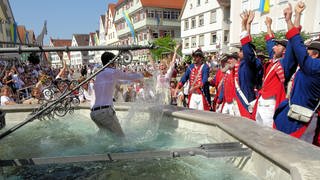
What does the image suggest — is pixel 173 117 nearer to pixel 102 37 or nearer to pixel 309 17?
pixel 309 17

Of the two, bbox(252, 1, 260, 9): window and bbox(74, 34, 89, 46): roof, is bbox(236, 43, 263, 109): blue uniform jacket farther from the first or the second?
bbox(74, 34, 89, 46): roof

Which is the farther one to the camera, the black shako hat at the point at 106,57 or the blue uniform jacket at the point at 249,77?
the blue uniform jacket at the point at 249,77


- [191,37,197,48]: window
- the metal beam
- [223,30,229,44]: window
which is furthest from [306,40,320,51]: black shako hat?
[191,37,197,48]: window

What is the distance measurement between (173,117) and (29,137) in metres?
2.40

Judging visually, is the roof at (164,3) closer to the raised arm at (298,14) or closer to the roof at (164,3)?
the roof at (164,3)

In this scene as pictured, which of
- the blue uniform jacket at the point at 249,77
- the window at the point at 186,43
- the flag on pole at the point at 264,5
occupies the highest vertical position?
the flag on pole at the point at 264,5

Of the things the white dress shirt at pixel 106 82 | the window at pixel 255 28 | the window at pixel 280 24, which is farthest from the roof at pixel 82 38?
the white dress shirt at pixel 106 82

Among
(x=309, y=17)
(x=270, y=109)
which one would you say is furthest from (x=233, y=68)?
(x=309, y=17)

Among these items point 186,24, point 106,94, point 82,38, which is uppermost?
point 82,38

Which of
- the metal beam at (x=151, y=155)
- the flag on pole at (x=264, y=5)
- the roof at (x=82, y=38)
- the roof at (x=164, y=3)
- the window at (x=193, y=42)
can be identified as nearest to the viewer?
the metal beam at (x=151, y=155)

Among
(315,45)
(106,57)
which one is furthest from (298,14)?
(106,57)

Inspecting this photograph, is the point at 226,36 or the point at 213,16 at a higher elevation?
the point at 213,16

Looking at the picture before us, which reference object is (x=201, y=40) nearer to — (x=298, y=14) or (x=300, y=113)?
(x=298, y=14)

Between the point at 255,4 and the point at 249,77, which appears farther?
the point at 255,4
